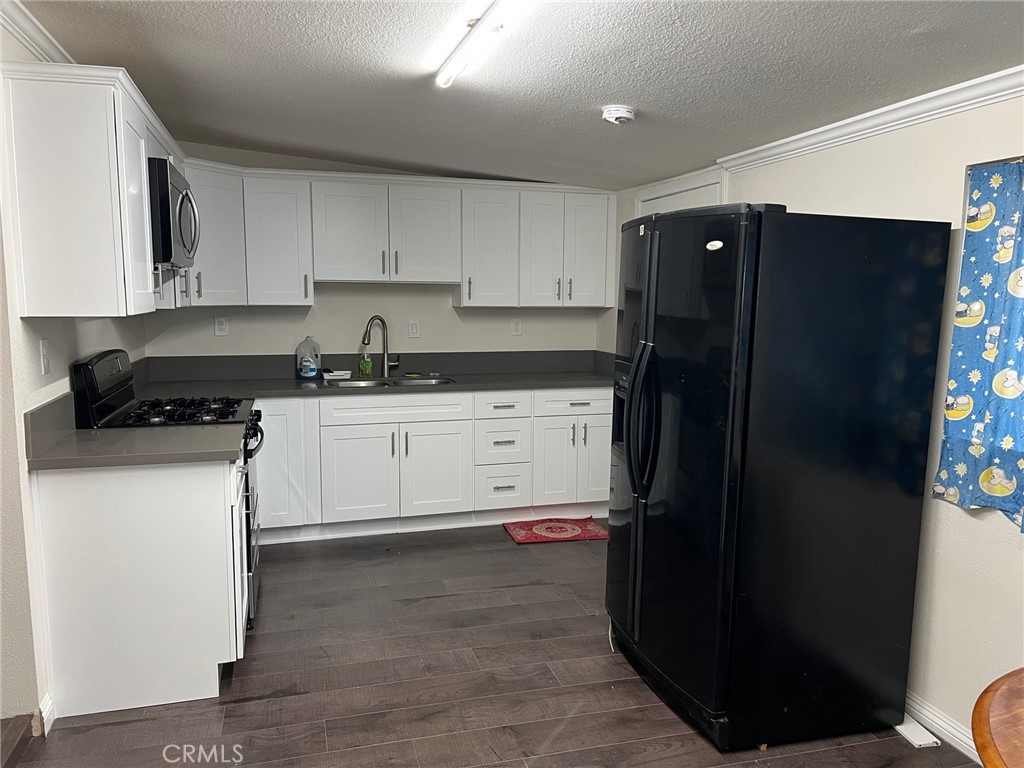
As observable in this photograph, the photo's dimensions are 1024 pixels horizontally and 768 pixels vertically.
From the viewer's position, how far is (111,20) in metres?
2.26

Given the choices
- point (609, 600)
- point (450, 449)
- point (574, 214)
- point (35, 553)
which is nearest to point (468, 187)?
point (574, 214)

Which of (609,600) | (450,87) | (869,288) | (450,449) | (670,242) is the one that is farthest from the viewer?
(450,449)

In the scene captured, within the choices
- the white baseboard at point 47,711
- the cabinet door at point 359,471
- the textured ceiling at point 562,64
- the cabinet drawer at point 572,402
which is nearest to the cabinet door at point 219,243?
the textured ceiling at point 562,64

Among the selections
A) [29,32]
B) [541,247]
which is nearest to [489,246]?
[541,247]

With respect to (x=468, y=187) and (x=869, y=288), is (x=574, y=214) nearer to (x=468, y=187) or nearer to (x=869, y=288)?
(x=468, y=187)

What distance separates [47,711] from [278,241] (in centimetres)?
261

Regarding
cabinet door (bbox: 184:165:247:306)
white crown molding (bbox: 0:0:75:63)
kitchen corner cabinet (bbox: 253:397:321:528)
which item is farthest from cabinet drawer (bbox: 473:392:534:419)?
white crown molding (bbox: 0:0:75:63)

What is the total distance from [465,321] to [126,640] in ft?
9.52

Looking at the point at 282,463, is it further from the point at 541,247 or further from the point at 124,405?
the point at 541,247

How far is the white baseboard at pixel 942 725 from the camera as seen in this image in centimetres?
234

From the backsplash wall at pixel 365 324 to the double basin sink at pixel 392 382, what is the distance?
26 centimetres

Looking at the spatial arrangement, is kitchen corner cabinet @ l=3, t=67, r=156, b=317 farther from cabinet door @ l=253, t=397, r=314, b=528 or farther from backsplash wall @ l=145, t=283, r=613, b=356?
backsplash wall @ l=145, t=283, r=613, b=356

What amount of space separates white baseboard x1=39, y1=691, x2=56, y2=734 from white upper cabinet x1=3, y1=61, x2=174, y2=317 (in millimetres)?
1224

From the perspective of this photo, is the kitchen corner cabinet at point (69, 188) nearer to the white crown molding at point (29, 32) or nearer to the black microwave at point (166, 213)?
the white crown molding at point (29, 32)
